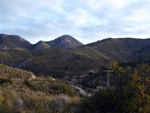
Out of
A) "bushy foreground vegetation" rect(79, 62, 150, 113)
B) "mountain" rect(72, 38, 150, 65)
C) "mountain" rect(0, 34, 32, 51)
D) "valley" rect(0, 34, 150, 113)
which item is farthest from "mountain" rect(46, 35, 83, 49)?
"bushy foreground vegetation" rect(79, 62, 150, 113)

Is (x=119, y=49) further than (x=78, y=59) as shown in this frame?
Yes

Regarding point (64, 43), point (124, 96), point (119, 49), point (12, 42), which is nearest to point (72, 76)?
point (124, 96)

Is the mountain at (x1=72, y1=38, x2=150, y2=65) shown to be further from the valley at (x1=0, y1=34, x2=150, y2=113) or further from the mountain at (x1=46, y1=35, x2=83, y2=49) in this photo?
the mountain at (x1=46, y1=35, x2=83, y2=49)

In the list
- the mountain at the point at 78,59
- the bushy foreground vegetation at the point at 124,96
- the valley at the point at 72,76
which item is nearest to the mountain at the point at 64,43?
the valley at the point at 72,76

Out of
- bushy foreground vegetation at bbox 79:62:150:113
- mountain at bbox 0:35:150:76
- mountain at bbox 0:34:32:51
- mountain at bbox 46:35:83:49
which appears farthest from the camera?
mountain at bbox 46:35:83:49

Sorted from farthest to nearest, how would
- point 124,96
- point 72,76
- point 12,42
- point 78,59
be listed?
point 12,42 → point 78,59 → point 72,76 → point 124,96

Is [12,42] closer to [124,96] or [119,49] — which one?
[119,49]

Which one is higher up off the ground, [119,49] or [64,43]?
[64,43]

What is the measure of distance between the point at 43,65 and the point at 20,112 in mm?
42950

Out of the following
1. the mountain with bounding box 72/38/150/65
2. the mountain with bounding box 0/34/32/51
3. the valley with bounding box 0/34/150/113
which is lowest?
the valley with bounding box 0/34/150/113

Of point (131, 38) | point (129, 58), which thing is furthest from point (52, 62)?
point (131, 38)

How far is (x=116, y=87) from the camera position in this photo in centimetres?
553

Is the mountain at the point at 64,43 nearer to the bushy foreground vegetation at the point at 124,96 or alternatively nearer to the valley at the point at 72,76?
the valley at the point at 72,76

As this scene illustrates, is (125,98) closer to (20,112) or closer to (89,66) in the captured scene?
(20,112)
